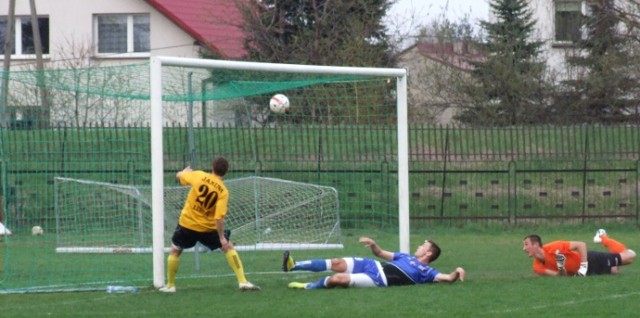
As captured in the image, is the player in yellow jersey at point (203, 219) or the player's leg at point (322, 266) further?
the player's leg at point (322, 266)

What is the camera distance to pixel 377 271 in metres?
14.1

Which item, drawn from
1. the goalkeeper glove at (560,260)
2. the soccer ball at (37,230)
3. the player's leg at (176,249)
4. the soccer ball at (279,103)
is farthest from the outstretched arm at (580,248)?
the soccer ball at (37,230)

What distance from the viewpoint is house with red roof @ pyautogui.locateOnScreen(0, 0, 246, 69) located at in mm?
41188

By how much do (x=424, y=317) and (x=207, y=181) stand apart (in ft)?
12.1

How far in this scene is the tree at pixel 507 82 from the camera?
3559 centimetres

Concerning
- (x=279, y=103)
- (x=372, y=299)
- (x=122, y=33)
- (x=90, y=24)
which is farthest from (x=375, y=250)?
(x=90, y=24)

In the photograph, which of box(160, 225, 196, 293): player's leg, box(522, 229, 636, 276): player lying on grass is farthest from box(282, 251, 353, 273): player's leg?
box(522, 229, 636, 276): player lying on grass

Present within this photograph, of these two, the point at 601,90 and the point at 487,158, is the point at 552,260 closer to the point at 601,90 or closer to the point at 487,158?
the point at 487,158

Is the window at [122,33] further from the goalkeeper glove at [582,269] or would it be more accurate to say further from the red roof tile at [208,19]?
the goalkeeper glove at [582,269]

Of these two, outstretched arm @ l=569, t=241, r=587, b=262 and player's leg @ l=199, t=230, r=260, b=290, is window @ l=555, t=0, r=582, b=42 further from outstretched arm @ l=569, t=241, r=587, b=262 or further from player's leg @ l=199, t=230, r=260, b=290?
player's leg @ l=199, t=230, r=260, b=290


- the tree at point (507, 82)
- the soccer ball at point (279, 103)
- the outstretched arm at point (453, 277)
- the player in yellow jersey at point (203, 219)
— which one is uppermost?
the tree at point (507, 82)

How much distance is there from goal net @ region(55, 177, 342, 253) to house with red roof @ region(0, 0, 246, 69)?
22.3 meters

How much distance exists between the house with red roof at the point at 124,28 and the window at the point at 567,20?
1172 centimetres

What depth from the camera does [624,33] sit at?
122 feet
